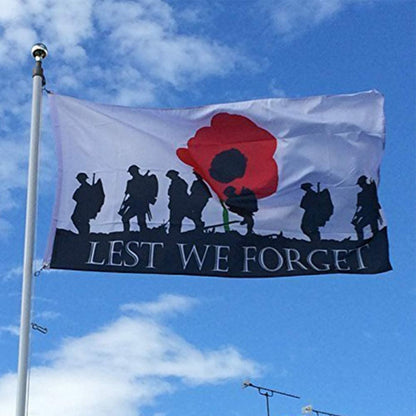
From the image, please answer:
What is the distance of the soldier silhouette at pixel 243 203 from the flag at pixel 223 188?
0.05 ft

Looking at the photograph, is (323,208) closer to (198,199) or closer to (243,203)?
(243,203)

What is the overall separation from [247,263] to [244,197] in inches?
44.6

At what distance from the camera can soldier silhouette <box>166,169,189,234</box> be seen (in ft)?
42.9

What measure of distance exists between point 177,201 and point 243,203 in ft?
3.03

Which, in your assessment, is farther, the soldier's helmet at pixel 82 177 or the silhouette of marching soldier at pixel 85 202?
the soldier's helmet at pixel 82 177

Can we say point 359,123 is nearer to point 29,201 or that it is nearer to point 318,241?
point 318,241

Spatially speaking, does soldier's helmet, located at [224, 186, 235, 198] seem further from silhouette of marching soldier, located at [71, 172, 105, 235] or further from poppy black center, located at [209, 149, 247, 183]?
silhouette of marching soldier, located at [71, 172, 105, 235]

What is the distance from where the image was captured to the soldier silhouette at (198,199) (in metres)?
13.2

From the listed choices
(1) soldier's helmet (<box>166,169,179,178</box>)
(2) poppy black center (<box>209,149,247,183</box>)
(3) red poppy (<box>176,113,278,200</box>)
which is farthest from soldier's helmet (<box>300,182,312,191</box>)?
(1) soldier's helmet (<box>166,169,179,178</box>)

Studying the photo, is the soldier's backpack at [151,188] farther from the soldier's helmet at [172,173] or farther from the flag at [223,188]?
the soldier's helmet at [172,173]

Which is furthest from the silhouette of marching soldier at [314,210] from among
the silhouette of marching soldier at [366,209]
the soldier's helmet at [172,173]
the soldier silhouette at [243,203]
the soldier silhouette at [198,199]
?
the soldier's helmet at [172,173]

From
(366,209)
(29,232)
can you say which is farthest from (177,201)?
(366,209)

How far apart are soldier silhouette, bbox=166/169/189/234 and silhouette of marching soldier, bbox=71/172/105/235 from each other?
0.97 meters

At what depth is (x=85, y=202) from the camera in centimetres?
1282
